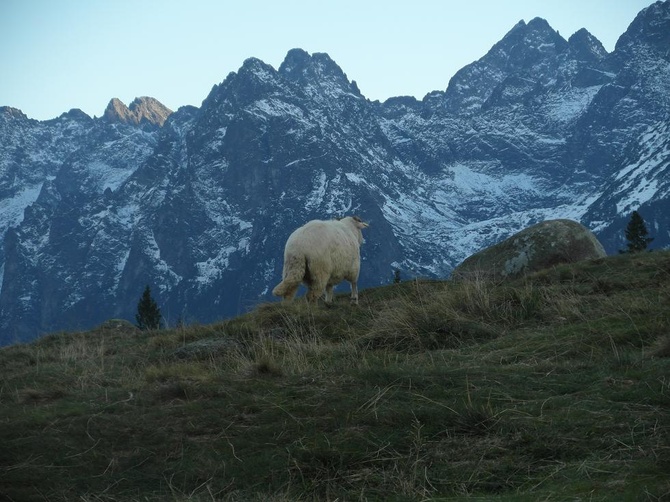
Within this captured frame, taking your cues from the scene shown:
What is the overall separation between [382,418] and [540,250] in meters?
17.6

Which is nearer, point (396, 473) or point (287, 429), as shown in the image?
point (396, 473)

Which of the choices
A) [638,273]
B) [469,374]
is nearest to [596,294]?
[638,273]

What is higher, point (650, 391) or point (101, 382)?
point (101, 382)

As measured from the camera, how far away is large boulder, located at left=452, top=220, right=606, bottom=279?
77.5 ft

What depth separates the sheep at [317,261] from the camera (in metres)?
16.7

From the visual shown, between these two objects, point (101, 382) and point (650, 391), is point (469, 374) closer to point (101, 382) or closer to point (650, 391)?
point (650, 391)

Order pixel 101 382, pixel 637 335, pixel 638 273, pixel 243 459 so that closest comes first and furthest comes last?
pixel 243 459 → pixel 637 335 → pixel 101 382 → pixel 638 273

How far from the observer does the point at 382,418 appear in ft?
23.4

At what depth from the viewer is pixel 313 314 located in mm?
13914

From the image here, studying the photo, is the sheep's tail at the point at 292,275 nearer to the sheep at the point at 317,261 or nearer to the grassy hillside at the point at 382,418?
the sheep at the point at 317,261

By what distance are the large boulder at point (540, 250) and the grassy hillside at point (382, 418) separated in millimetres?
12106

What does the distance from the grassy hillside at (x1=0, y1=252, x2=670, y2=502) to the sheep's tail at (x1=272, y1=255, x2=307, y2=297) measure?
16.8 ft

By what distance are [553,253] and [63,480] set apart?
19.1 meters

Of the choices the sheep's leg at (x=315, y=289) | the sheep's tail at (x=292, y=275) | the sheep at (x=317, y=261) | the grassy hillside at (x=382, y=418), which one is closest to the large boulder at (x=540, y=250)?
the sheep at (x=317, y=261)
